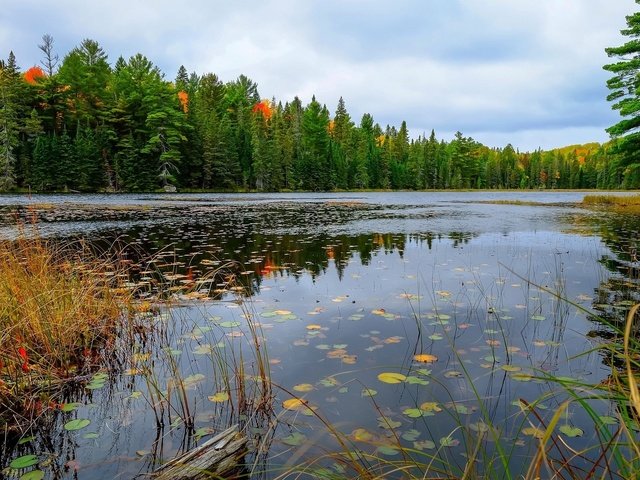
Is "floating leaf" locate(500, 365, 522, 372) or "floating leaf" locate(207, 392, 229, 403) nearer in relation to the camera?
"floating leaf" locate(207, 392, 229, 403)

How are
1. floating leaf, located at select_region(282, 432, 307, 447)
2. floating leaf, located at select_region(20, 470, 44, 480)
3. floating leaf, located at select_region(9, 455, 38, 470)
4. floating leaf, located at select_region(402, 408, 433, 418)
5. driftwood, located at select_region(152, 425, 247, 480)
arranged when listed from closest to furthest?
1. driftwood, located at select_region(152, 425, 247, 480)
2. floating leaf, located at select_region(20, 470, 44, 480)
3. floating leaf, located at select_region(9, 455, 38, 470)
4. floating leaf, located at select_region(282, 432, 307, 447)
5. floating leaf, located at select_region(402, 408, 433, 418)

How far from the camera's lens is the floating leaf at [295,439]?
306 cm

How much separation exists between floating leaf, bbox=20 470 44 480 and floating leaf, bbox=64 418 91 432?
49cm

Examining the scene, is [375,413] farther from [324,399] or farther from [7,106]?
[7,106]

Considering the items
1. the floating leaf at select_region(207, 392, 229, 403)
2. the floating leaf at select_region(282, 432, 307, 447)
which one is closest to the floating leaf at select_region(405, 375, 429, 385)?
the floating leaf at select_region(282, 432, 307, 447)

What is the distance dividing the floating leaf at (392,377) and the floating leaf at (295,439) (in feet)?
3.64

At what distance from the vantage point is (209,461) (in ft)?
8.32

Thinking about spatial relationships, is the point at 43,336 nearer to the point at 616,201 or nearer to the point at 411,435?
the point at 411,435

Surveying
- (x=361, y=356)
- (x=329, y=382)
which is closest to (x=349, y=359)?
(x=361, y=356)

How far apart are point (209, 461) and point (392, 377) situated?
201cm

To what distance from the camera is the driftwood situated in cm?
242

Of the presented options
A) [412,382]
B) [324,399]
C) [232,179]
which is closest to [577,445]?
[412,382]

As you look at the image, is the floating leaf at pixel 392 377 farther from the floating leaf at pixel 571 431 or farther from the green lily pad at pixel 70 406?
the green lily pad at pixel 70 406

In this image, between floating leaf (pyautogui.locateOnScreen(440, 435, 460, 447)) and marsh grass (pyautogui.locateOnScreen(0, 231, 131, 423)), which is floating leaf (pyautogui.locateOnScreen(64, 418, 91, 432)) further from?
floating leaf (pyautogui.locateOnScreen(440, 435, 460, 447))
